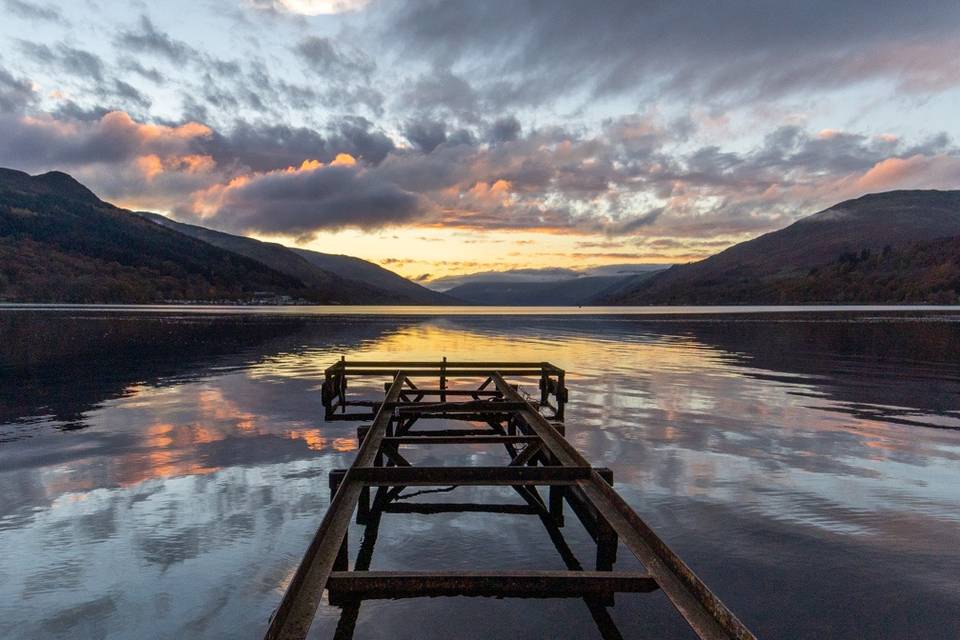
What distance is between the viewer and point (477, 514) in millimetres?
11734

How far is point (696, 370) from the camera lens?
37.1m

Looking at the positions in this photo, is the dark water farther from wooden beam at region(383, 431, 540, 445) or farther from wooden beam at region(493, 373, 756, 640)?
wooden beam at region(493, 373, 756, 640)

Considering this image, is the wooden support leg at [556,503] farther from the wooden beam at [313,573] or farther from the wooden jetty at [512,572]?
the wooden beam at [313,573]

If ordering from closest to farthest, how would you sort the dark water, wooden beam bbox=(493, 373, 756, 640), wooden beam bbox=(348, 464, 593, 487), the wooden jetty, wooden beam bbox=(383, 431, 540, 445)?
wooden beam bbox=(493, 373, 756, 640) → the wooden jetty → the dark water → wooden beam bbox=(348, 464, 593, 487) → wooden beam bbox=(383, 431, 540, 445)

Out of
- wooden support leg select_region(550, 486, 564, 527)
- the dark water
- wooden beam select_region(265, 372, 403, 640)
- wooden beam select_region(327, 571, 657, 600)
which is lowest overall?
the dark water

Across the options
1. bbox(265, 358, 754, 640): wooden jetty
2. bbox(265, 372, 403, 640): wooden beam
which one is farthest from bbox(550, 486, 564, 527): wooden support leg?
bbox(265, 372, 403, 640): wooden beam

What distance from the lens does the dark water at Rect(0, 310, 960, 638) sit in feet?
25.7

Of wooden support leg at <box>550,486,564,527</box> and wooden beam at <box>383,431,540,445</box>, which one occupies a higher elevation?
wooden beam at <box>383,431,540,445</box>

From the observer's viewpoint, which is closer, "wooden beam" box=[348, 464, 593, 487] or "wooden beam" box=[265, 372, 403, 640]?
"wooden beam" box=[265, 372, 403, 640]

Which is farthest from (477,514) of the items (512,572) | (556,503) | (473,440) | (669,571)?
(669,571)

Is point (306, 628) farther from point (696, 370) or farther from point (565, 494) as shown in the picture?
point (696, 370)

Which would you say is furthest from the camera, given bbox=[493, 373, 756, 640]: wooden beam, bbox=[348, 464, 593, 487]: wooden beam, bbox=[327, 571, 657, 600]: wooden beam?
bbox=[348, 464, 593, 487]: wooden beam

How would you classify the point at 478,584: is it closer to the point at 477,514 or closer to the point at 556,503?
the point at 556,503

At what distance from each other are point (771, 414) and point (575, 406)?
24.9ft
